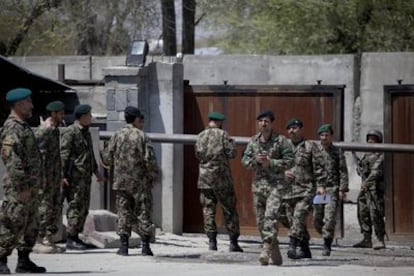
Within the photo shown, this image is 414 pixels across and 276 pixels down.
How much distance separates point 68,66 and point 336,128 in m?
9.76

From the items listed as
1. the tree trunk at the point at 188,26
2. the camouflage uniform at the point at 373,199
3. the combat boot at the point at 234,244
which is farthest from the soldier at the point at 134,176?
the tree trunk at the point at 188,26

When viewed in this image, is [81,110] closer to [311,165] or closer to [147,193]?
[147,193]

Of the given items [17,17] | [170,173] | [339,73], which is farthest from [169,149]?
[17,17]

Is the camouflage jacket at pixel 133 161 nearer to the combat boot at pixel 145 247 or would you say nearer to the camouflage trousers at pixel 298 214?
the combat boot at pixel 145 247

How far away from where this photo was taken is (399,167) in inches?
712

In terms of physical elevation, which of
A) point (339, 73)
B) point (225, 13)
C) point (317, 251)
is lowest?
point (317, 251)

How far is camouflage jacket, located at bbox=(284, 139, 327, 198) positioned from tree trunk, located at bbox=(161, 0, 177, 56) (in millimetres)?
12314

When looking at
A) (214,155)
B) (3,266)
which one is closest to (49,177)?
(214,155)

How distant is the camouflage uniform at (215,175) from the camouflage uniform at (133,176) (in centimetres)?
86

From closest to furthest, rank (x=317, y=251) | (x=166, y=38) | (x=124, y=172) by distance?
(x=124, y=172)
(x=317, y=251)
(x=166, y=38)

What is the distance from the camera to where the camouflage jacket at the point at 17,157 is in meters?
12.8

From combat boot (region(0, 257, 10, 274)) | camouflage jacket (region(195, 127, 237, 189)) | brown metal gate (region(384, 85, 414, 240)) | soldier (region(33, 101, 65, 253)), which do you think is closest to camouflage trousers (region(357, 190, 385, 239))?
brown metal gate (region(384, 85, 414, 240))

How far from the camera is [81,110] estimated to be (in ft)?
54.0

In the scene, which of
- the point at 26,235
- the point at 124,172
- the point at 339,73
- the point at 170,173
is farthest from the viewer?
the point at 339,73
